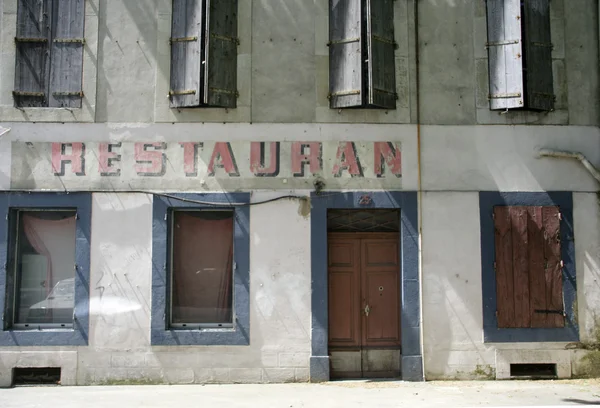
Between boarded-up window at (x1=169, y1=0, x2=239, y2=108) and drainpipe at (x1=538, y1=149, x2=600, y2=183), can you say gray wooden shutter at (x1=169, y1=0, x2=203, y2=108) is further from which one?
drainpipe at (x1=538, y1=149, x2=600, y2=183)

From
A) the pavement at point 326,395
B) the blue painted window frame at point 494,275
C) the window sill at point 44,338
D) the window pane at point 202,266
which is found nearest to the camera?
the pavement at point 326,395

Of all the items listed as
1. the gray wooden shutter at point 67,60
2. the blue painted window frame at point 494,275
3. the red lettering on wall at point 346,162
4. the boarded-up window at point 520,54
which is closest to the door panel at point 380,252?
the red lettering on wall at point 346,162

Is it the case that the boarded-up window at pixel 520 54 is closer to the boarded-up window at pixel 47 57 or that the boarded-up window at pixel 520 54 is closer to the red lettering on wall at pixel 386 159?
the red lettering on wall at pixel 386 159

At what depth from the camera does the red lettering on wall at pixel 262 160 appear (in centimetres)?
939

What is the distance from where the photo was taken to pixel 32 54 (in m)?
9.43

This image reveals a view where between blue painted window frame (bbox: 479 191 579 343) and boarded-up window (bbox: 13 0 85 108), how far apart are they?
658 cm

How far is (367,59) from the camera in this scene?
9242mm

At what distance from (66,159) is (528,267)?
7293mm

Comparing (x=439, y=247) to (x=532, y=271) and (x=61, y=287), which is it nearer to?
(x=532, y=271)

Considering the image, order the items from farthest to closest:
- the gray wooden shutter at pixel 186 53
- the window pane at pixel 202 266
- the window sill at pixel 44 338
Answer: the window pane at pixel 202 266, the gray wooden shutter at pixel 186 53, the window sill at pixel 44 338

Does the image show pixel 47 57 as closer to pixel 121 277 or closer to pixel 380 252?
pixel 121 277

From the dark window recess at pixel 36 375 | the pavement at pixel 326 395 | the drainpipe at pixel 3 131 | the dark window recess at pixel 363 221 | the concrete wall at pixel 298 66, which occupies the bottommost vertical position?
the pavement at pixel 326 395

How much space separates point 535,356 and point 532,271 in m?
1.29

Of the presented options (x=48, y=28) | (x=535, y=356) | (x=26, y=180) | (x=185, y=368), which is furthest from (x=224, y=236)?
(x=535, y=356)
